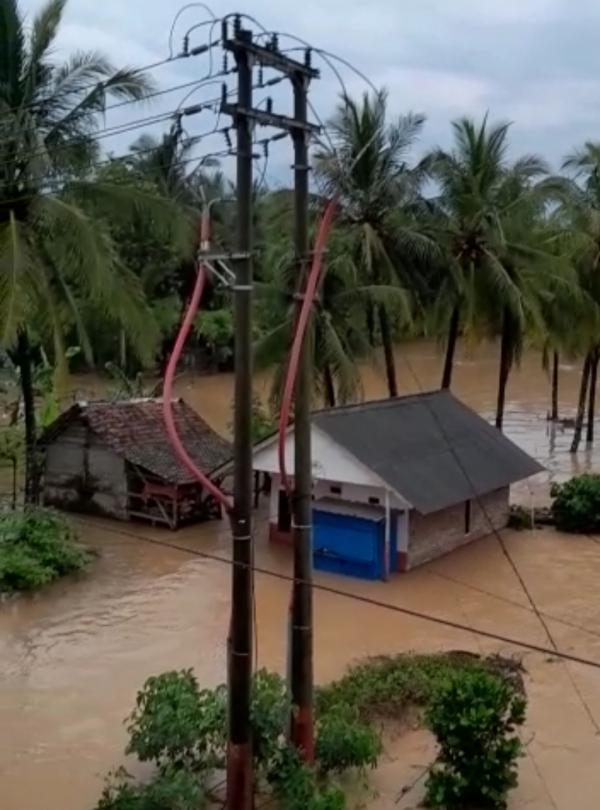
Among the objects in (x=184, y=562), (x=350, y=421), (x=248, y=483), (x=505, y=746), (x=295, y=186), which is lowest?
(x=184, y=562)

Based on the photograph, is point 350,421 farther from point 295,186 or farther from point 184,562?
point 295,186

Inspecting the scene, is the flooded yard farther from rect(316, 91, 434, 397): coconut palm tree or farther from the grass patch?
rect(316, 91, 434, 397): coconut palm tree

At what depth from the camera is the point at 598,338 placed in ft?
79.2

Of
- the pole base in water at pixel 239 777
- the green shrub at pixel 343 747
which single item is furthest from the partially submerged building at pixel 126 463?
the pole base in water at pixel 239 777

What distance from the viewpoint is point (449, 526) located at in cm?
1728

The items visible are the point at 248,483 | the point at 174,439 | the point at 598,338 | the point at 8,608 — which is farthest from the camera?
the point at 598,338

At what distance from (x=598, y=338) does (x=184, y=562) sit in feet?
39.7

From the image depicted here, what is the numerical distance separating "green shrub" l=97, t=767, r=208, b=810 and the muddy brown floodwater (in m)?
0.97

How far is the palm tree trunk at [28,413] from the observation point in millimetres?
17281

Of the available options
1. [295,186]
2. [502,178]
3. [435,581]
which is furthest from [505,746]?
[502,178]

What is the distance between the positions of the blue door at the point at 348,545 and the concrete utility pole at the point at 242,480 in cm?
781

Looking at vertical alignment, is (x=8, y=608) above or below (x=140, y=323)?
below

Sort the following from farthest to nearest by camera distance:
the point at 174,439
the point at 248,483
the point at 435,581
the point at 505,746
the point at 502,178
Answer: the point at 502,178
the point at 435,581
the point at 505,746
the point at 248,483
the point at 174,439

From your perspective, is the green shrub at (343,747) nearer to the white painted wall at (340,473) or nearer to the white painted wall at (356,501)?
the white painted wall at (340,473)
